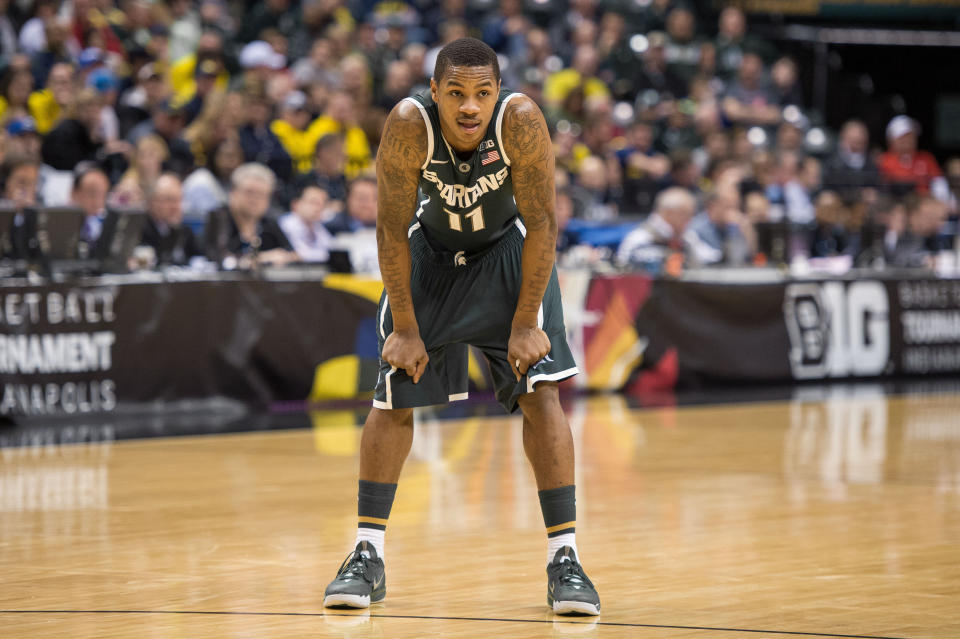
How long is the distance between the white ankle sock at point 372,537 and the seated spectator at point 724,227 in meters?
8.64

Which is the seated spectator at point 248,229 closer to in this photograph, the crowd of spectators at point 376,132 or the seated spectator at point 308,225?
the crowd of spectators at point 376,132

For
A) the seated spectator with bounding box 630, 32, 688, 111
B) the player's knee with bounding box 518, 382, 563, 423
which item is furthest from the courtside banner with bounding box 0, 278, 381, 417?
the seated spectator with bounding box 630, 32, 688, 111

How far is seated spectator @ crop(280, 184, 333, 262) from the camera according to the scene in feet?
35.8

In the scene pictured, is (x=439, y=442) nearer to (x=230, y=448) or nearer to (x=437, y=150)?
(x=230, y=448)

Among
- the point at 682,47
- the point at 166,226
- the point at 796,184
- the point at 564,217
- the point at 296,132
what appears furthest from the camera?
the point at 682,47

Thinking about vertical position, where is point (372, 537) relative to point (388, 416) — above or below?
below

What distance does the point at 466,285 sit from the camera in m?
4.40

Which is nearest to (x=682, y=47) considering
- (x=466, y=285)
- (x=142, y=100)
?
(x=142, y=100)

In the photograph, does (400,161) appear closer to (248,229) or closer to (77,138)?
(248,229)

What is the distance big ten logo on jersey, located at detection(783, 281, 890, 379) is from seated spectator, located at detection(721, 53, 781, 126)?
469cm

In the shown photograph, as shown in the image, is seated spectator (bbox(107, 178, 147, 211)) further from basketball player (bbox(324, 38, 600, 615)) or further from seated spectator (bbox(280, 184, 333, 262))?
basketball player (bbox(324, 38, 600, 615))

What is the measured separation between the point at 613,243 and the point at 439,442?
4.72 m

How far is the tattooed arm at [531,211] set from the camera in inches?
162

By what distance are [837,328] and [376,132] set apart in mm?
4787
